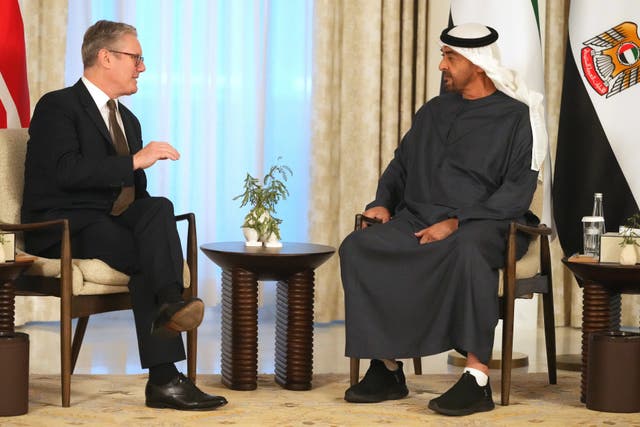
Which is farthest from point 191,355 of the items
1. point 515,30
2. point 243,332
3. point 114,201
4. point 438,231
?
point 515,30

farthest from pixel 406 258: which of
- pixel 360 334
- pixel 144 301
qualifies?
pixel 144 301

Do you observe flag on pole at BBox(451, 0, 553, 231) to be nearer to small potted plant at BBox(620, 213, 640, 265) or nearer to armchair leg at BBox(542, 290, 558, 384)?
armchair leg at BBox(542, 290, 558, 384)

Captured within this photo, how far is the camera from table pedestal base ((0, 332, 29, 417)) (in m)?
3.40

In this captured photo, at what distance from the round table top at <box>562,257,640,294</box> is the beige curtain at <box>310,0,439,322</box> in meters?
2.08

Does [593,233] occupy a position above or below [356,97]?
below

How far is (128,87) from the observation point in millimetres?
4035

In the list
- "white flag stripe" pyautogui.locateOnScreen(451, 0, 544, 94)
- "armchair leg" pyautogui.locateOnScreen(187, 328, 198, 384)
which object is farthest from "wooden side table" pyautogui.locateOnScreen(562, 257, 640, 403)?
"armchair leg" pyautogui.locateOnScreen(187, 328, 198, 384)

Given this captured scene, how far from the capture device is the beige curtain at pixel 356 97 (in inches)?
230

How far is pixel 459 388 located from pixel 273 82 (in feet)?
8.93

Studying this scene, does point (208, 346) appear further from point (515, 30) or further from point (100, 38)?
point (515, 30)

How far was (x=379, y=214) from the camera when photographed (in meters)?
4.21

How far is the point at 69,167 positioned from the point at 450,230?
52.3 inches

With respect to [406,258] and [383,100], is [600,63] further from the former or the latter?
[406,258]

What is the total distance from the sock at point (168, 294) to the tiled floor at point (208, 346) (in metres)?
0.86
